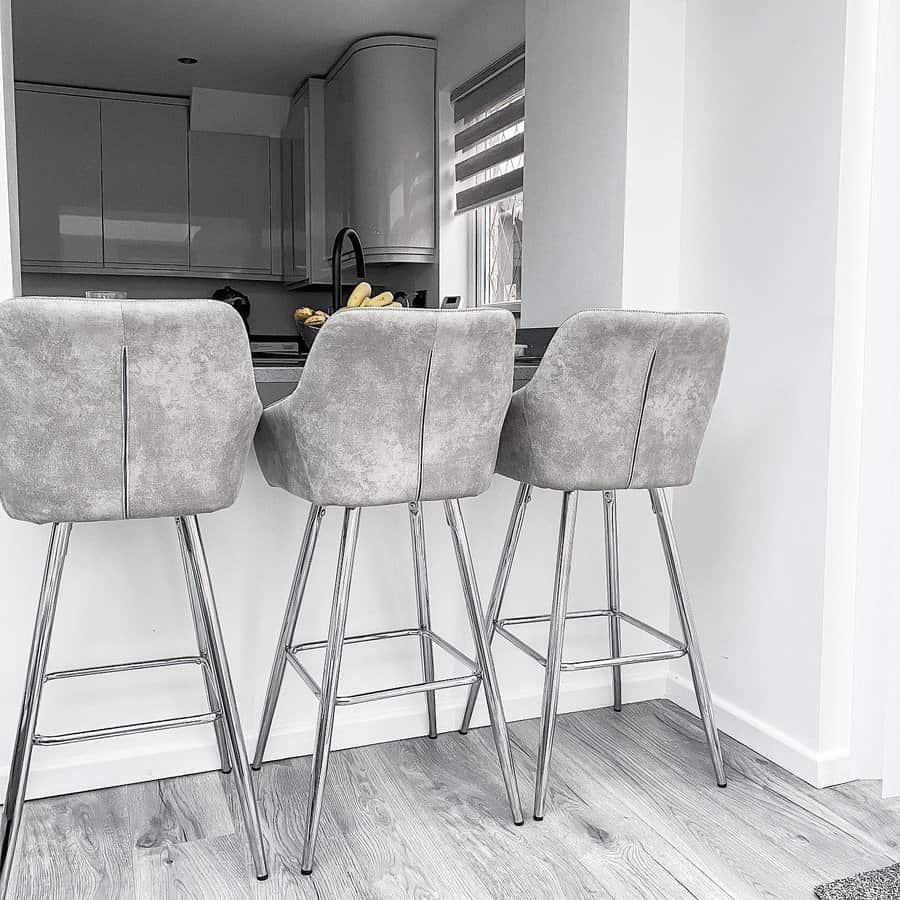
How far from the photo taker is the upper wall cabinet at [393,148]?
4152 mm

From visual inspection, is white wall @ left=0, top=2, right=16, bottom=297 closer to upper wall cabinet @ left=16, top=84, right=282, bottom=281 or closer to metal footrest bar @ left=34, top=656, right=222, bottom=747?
metal footrest bar @ left=34, top=656, right=222, bottom=747

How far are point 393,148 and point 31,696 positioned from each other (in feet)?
10.1

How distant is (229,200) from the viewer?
5262mm

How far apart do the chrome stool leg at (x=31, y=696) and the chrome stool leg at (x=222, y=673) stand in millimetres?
220

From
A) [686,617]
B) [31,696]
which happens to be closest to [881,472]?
[686,617]

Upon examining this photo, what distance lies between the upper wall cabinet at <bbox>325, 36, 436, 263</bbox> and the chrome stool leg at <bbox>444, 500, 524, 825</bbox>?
245 cm

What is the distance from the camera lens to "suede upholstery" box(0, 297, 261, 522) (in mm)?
1471

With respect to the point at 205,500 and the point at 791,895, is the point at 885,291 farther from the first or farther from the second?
the point at 205,500

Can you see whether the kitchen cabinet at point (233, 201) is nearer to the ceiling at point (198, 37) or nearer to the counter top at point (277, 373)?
the ceiling at point (198, 37)

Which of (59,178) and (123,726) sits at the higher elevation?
(59,178)

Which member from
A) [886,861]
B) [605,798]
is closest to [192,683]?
[605,798]

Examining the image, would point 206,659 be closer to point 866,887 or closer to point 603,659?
point 603,659

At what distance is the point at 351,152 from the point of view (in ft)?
14.2

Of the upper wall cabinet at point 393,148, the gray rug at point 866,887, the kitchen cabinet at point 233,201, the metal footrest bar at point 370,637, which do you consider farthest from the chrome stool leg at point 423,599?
the kitchen cabinet at point 233,201
